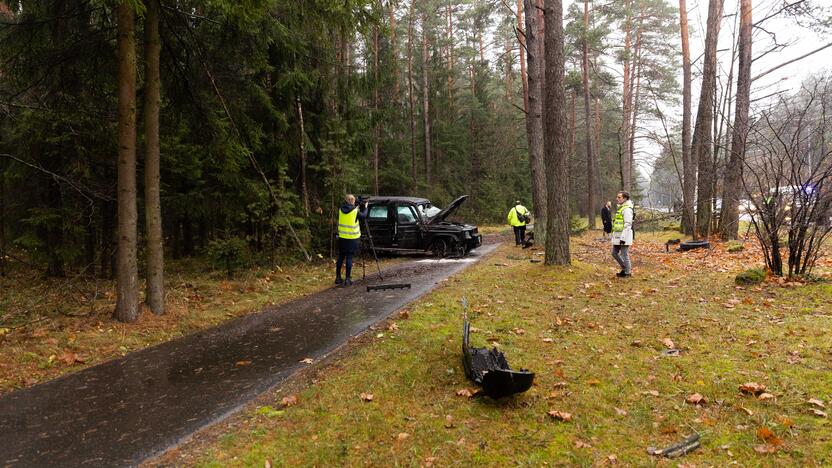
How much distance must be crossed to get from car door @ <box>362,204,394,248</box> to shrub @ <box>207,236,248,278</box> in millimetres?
5146

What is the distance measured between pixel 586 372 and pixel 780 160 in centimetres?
616

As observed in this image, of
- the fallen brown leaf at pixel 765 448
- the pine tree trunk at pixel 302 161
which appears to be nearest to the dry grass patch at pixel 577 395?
the fallen brown leaf at pixel 765 448

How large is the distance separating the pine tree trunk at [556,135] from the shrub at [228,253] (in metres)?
6.91

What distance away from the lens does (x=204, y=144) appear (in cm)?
857

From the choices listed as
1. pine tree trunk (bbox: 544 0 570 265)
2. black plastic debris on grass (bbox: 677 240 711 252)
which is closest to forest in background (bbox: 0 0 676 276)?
pine tree trunk (bbox: 544 0 570 265)

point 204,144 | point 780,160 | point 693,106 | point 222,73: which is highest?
point 693,106

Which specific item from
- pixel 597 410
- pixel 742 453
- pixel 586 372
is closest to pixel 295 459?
pixel 597 410

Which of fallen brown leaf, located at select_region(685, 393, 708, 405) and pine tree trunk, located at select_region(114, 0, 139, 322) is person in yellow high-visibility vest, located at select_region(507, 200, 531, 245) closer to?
pine tree trunk, located at select_region(114, 0, 139, 322)

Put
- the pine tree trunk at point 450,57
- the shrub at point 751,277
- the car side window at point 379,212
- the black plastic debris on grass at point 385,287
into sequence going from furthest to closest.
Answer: the pine tree trunk at point 450,57
the car side window at point 379,212
the black plastic debris on grass at point 385,287
the shrub at point 751,277

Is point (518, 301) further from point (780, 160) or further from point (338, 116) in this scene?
point (338, 116)

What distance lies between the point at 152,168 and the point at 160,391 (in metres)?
4.02

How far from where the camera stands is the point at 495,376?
3.69 metres

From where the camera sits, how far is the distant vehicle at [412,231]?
14367 mm

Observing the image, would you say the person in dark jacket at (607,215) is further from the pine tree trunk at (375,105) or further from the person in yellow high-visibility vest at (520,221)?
the pine tree trunk at (375,105)
